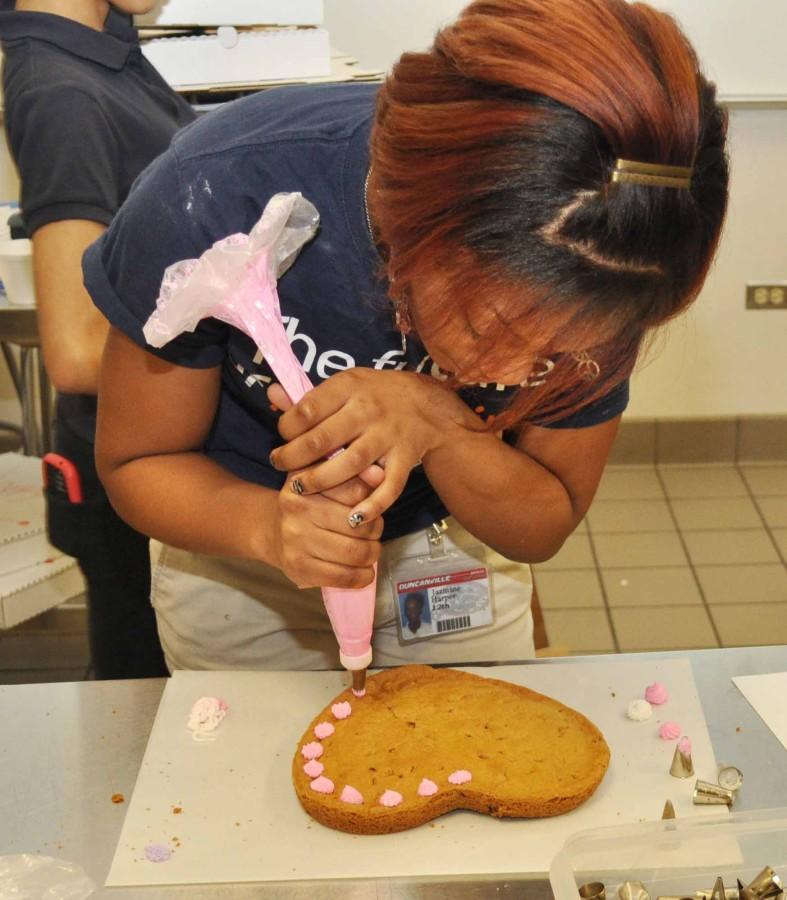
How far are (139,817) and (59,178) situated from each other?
772mm

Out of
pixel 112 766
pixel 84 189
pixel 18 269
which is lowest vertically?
pixel 112 766

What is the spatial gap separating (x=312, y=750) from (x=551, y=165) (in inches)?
21.3

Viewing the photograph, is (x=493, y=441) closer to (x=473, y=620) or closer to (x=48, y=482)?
(x=473, y=620)

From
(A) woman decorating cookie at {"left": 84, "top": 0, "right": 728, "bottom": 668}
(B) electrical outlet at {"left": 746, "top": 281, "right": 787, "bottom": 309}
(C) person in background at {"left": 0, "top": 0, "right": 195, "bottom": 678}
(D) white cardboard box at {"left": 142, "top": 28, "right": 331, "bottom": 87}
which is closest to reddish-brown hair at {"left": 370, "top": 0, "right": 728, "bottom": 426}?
(A) woman decorating cookie at {"left": 84, "top": 0, "right": 728, "bottom": 668}

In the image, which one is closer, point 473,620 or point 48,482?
point 473,620

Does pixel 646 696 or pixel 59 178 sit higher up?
pixel 59 178

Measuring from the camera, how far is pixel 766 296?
3.20 m

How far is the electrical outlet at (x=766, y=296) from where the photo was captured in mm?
3180

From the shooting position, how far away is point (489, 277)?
797mm

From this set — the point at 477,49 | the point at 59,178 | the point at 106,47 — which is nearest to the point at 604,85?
the point at 477,49

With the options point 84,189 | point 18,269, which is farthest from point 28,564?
point 84,189

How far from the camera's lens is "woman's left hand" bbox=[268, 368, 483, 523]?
919 mm

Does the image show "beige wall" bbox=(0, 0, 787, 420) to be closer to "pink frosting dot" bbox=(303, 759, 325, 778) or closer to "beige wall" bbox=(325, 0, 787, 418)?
"beige wall" bbox=(325, 0, 787, 418)

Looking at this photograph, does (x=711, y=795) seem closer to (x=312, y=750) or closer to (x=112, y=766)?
(x=312, y=750)
